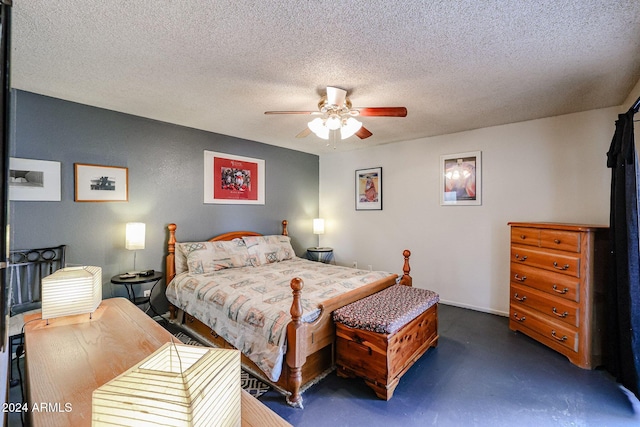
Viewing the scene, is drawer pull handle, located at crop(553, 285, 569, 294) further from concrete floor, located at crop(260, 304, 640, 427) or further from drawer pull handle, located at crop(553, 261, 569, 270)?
concrete floor, located at crop(260, 304, 640, 427)

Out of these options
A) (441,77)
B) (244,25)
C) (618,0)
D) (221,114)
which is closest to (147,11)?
(244,25)

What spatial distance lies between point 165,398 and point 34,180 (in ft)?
10.5

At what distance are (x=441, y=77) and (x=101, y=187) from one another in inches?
137

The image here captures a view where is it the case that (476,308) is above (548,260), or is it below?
below

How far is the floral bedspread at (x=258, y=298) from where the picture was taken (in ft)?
6.91

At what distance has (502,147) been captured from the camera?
3582 millimetres

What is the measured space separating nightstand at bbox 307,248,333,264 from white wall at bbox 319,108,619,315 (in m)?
0.22

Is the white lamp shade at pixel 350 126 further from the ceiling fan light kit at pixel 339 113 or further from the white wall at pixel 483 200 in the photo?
the white wall at pixel 483 200

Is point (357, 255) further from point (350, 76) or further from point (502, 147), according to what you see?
point (350, 76)

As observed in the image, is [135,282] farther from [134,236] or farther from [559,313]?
[559,313]

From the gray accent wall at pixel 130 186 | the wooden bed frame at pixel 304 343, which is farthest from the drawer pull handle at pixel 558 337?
the gray accent wall at pixel 130 186

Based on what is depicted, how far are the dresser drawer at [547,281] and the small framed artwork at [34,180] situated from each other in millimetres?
4775

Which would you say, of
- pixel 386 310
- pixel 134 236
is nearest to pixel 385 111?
pixel 386 310

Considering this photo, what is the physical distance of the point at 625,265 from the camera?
2119 millimetres
